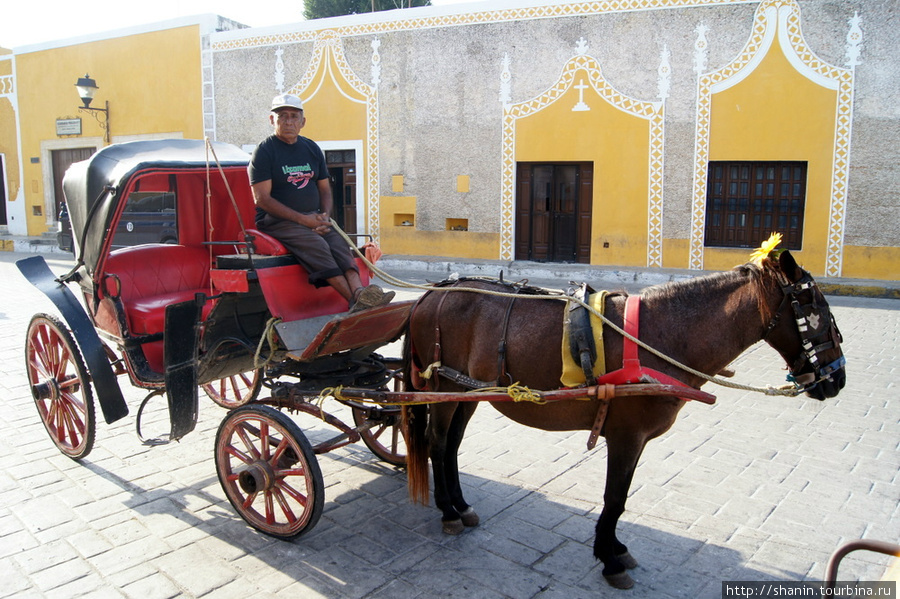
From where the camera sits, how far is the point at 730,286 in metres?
3.41

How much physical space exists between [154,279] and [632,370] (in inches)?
155

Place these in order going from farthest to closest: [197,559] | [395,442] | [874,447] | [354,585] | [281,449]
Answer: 1. [874,447]
2. [395,442]
3. [281,449]
4. [197,559]
5. [354,585]

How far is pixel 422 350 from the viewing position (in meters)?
4.23

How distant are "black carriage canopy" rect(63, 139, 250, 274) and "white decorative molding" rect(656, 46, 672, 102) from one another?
33.4 ft

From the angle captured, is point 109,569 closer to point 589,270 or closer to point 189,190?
point 189,190

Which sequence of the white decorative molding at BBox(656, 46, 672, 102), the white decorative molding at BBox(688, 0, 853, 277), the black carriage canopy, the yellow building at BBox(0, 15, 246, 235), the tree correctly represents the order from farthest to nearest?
the tree
the yellow building at BBox(0, 15, 246, 235)
the white decorative molding at BBox(656, 46, 672, 102)
the white decorative molding at BBox(688, 0, 853, 277)
the black carriage canopy

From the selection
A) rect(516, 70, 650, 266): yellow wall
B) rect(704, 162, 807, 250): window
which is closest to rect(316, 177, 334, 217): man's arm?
rect(516, 70, 650, 266): yellow wall

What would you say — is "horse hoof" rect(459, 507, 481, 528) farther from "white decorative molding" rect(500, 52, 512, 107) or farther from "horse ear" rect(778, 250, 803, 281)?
"white decorative molding" rect(500, 52, 512, 107)

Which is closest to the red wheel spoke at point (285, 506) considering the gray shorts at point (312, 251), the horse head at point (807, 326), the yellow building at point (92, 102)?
the gray shorts at point (312, 251)

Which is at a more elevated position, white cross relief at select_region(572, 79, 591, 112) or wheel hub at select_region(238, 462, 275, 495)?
white cross relief at select_region(572, 79, 591, 112)

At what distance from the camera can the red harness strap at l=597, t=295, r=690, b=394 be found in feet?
10.9

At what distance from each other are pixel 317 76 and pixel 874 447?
14.0 m

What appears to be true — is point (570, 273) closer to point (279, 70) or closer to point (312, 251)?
point (279, 70)

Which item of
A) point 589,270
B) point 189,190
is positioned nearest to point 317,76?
point 589,270
